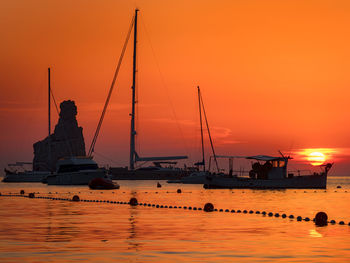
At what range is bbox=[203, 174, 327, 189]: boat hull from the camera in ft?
301

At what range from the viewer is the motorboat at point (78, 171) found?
338 feet

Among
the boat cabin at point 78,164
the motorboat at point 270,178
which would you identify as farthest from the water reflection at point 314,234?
the boat cabin at point 78,164

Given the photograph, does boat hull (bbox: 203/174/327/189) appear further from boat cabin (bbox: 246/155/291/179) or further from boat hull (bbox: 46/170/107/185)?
boat hull (bbox: 46/170/107/185)

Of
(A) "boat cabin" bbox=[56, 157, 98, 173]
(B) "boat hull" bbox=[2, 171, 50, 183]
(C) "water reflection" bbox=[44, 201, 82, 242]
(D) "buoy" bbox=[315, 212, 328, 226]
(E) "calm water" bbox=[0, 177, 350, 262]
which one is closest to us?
(E) "calm water" bbox=[0, 177, 350, 262]

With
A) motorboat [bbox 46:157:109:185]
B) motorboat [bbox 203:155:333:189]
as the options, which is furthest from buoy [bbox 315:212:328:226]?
motorboat [bbox 46:157:109:185]

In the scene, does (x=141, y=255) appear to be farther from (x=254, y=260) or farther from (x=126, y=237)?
(x=126, y=237)

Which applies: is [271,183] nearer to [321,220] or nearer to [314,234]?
[321,220]

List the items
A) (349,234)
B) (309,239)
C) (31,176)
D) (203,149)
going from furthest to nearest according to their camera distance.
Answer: (31,176) → (203,149) → (349,234) → (309,239)

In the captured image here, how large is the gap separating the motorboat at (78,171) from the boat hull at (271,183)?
17734mm

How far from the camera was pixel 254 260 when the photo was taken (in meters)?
19.4

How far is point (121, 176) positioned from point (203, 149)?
62.7 meters

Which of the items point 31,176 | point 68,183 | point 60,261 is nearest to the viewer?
point 60,261

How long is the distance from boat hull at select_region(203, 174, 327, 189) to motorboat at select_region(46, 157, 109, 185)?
1773 cm

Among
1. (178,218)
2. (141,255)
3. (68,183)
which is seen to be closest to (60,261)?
(141,255)
